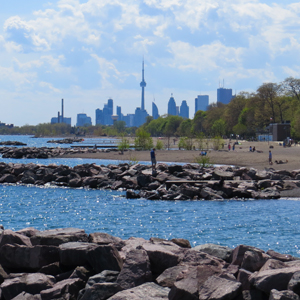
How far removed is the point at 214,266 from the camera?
9.47 meters

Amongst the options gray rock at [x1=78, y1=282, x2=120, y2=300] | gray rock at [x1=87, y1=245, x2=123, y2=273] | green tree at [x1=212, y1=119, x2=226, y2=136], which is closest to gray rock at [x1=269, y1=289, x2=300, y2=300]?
gray rock at [x1=78, y1=282, x2=120, y2=300]

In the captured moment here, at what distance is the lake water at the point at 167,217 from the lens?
59.6 ft

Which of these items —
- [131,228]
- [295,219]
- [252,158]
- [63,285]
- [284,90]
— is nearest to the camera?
[63,285]

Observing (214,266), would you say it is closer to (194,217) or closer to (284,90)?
(194,217)

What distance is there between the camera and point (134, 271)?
29.7 feet

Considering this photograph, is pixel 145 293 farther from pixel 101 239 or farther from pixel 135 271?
pixel 101 239

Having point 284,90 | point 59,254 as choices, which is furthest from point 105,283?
point 284,90

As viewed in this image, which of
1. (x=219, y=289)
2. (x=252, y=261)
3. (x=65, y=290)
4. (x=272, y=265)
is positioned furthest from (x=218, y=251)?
(x=65, y=290)

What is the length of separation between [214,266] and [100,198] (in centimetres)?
2115

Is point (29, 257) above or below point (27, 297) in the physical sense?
above

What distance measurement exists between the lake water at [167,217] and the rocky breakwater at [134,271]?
6.62m

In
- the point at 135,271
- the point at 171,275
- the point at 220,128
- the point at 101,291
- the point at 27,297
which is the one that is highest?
the point at 220,128

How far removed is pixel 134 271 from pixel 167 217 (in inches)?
541

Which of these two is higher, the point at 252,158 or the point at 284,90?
the point at 284,90
